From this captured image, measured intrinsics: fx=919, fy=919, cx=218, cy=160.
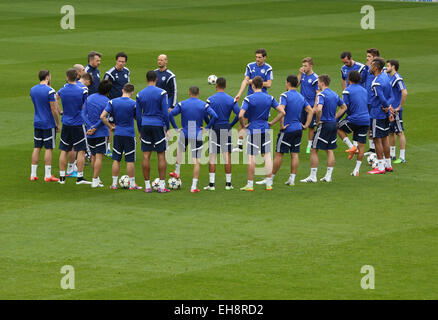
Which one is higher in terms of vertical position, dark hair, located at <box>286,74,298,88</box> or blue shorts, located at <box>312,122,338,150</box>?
dark hair, located at <box>286,74,298,88</box>

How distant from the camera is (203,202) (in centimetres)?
1733

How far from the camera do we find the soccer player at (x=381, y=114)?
20.1 meters

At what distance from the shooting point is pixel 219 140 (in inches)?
728

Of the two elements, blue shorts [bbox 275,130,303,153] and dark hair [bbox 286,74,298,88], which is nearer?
dark hair [bbox 286,74,298,88]

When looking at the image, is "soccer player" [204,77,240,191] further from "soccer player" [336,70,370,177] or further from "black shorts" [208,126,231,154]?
"soccer player" [336,70,370,177]

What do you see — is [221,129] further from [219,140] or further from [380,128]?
[380,128]

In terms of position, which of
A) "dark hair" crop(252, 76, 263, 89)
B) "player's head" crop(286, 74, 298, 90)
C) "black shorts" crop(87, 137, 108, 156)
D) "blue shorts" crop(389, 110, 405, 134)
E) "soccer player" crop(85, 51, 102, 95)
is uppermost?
"soccer player" crop(85, 51, 102, 95)

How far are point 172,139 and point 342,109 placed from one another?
5379 mm

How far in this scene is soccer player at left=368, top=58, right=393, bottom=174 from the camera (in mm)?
20125

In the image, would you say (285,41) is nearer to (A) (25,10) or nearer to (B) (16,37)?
(B) (16,37)

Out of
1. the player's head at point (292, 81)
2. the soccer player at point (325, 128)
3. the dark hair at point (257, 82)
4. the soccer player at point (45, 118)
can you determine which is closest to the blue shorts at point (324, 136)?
the soccer player at point (325, 128)

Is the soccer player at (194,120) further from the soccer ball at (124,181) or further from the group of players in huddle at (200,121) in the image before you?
the soccer ball at (124,181)

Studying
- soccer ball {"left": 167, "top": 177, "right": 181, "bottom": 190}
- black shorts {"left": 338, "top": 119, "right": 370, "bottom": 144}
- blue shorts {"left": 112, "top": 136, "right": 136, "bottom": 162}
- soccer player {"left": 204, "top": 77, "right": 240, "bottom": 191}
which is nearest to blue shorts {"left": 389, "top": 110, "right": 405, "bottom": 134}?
black shorts {"left": 338, "top": 119, "right": 370, "bottom": 144}

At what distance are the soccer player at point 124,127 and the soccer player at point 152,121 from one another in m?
0.22
